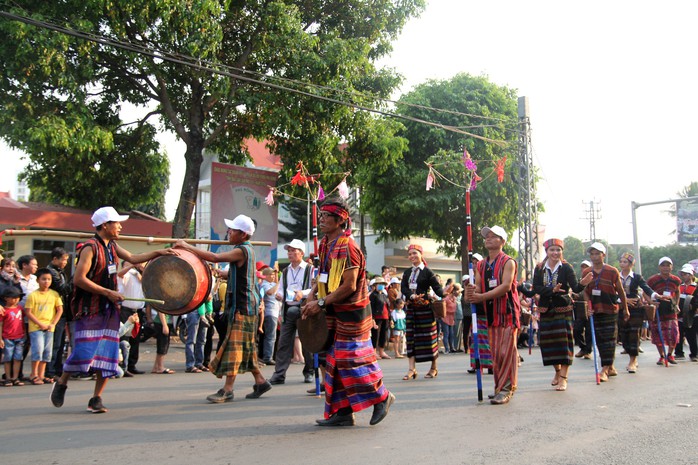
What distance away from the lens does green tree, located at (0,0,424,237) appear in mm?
15289

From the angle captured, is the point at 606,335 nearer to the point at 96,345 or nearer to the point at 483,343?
the point at 483,343

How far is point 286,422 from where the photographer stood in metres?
6.55

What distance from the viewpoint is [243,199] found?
928 inches

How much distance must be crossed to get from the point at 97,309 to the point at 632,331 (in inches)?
358

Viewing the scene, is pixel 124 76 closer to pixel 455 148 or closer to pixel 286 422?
pixel 286 422

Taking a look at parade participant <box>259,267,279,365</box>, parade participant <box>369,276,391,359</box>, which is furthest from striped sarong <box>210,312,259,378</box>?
parade participant <box>369,276,391,359</box>

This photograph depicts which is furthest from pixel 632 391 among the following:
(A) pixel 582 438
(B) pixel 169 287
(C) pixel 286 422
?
(B) pixel 169 287

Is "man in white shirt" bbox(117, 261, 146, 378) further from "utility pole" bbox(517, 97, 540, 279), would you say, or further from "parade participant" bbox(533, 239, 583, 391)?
"utility pole" bbox(517, 97, 540, 279)

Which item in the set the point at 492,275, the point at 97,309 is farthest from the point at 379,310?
the point at 97,309

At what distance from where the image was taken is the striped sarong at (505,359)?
777 cm

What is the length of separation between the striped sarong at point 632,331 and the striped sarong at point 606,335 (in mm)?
1294

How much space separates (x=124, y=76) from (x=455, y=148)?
62.5 ft

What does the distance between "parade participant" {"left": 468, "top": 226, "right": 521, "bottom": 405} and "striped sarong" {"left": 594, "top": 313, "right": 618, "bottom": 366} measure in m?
3.19

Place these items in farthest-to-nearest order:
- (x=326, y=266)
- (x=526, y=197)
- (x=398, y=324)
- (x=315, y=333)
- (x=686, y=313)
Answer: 1. (x=526, y=197)
2. (x=398, y=324)
3. (x=686, y=313)
4. (x=326, y=266)
5. (x=315, y=333)
